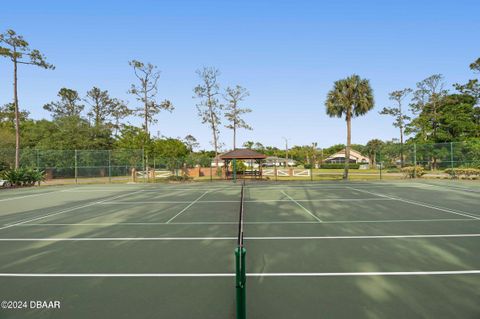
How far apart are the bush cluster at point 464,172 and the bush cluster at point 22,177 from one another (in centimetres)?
3665

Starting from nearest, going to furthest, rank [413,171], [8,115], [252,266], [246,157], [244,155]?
[252,266], [413,171], [246,157], [244,155], [8,115]

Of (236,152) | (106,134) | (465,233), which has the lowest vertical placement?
(465,233)

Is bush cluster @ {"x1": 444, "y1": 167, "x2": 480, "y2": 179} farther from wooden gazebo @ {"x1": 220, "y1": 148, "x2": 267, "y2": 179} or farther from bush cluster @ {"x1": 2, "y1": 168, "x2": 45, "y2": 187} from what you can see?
bush cluster @ {"x1": 2, "y1": 168, "x2": 45, "y2": 187}

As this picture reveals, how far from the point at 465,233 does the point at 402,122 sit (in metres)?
45.1

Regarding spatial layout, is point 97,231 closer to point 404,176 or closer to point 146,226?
point 146,226

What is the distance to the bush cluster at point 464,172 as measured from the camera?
79.9 ft

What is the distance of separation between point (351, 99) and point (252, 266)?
93.1 ft

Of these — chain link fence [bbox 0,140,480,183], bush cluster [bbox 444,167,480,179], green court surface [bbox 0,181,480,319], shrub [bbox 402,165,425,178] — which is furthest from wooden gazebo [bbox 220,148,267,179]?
green court surface [bbox 0,181,480,319]

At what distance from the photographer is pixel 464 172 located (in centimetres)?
2505

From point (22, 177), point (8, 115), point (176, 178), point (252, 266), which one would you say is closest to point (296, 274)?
point (252, 266)

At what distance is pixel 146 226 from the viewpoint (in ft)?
28.7

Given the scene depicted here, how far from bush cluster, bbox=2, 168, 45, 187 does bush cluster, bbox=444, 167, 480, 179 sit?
1443 inches

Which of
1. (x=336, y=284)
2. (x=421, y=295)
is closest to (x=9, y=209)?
(x=336, y=284)

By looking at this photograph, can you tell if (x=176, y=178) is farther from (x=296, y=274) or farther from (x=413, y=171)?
(x=296, y=274)
